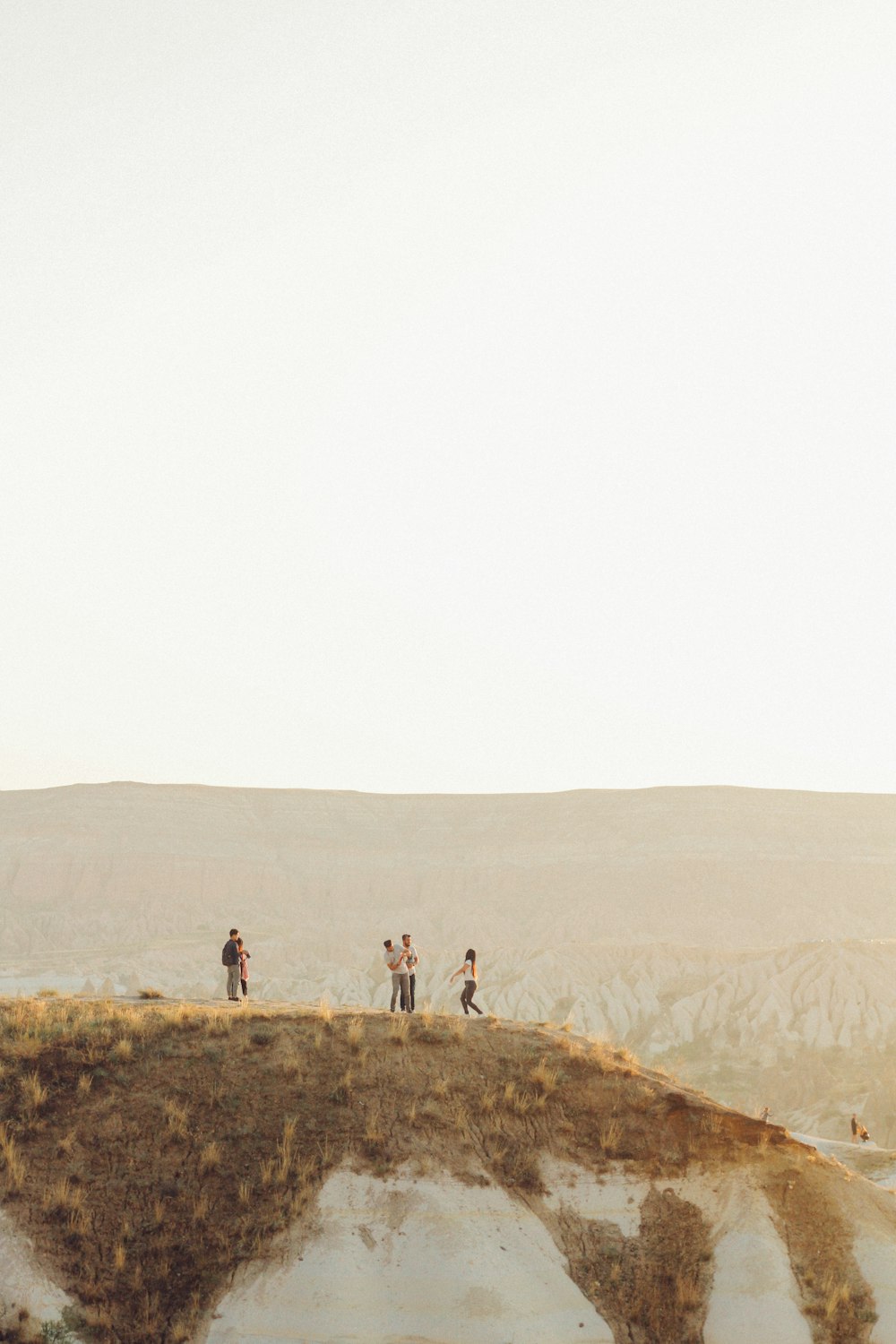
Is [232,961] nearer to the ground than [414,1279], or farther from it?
farther from it

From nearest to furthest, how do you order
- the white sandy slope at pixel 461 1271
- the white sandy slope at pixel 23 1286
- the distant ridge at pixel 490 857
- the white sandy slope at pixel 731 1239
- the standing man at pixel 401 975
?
the white sandy slope at pixel 23 1286 < the white sandy slope at pixel 461 1271 < the white sandy slope at pixel 731 1239 < the standing man at pixel 401 975 < the distant ridge at pixel 490 857

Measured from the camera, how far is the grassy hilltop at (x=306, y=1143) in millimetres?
14594

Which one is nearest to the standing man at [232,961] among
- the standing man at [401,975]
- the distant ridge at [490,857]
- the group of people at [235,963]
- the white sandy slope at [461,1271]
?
the group of people at [235,963]

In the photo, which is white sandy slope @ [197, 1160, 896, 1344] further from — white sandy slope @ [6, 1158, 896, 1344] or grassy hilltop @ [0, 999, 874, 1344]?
grassy hilltop @ [0, 999, 874, 1344]

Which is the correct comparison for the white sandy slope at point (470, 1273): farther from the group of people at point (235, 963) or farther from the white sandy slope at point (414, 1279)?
the group of people at point (235, 963)

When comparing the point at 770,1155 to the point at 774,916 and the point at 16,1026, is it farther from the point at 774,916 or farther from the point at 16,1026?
the point at 774,916

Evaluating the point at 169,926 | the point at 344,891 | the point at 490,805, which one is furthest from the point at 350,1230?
the point at 490,805

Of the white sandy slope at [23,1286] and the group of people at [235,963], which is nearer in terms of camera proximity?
the white sandy slope at [23,1286]

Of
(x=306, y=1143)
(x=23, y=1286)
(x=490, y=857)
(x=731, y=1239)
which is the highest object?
(x=490, y=857)

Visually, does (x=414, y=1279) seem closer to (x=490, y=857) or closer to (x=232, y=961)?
(x=232, y=961)

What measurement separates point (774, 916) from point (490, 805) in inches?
1285

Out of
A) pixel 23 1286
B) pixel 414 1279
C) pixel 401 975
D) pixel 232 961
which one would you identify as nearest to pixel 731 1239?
pixel 414 1279

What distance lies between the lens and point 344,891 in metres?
109

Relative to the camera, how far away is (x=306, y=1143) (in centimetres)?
1608
